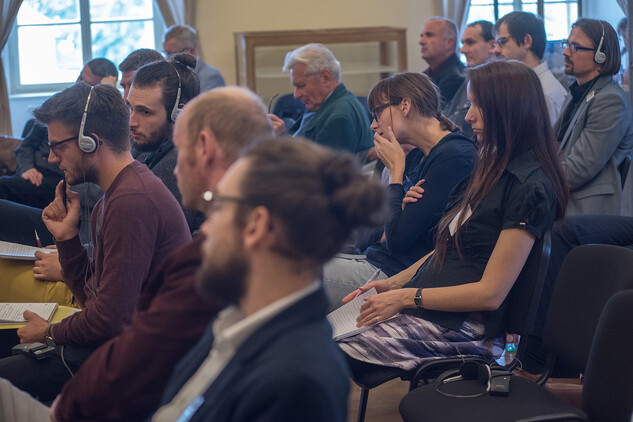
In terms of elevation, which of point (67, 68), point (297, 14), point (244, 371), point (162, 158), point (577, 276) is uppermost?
point (297, 14)

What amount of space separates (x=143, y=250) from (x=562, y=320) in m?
1.13

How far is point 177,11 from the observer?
6.62 metres

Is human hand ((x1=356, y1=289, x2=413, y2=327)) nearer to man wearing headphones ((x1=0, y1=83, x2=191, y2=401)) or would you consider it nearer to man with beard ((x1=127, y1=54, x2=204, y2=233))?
man wearing headphones ((x1=0, y1=83, x2=191, y2=401))

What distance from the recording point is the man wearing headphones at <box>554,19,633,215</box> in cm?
310

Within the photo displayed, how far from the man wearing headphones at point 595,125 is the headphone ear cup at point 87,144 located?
2.04 metres

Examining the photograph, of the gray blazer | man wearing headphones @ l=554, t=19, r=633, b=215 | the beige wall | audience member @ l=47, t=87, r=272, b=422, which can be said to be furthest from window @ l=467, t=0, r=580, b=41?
audience member @ l=47, t=87, r=272, b=422

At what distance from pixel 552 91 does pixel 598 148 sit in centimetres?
71

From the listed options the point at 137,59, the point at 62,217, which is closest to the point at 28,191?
the point at 137,59

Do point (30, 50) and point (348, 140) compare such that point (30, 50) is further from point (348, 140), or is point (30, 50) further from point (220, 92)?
point (220, 92)

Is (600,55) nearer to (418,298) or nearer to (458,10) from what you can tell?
(418,298)

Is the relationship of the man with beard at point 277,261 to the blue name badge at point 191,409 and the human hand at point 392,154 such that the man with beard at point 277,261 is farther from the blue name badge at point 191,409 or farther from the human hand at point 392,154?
the human hand at point 392,154

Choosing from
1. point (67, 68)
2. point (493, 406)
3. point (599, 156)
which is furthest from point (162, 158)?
point (67, 68)

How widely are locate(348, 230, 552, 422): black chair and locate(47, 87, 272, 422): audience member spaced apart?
81cm

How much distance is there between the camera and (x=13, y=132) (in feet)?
22.1
